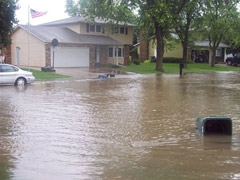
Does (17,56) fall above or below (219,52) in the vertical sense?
below

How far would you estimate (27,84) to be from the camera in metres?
23.3

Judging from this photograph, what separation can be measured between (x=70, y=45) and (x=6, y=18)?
12550mm

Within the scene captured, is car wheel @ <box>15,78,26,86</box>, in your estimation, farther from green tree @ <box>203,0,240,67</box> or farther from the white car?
green tree @ <box>203,0,240,67</box>

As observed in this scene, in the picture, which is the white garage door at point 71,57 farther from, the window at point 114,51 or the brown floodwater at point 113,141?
the brown floodwater at point 113,141

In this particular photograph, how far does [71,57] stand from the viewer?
39344mm

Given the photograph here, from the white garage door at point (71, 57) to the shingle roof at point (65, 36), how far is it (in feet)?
3.38

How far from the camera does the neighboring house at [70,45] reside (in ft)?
120

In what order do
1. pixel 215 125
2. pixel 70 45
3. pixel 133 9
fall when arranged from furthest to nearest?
1. pixel 70 45
2. pixel 133 9
3. pixel 215 125

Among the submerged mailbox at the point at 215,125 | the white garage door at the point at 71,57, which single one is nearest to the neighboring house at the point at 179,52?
the white garage door at the point at 71,57

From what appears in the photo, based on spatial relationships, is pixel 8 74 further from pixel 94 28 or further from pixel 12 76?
pixel 94 28

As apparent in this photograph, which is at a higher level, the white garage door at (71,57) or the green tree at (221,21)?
the green tree at (221,21)

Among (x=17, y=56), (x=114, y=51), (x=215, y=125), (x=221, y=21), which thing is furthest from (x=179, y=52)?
(x=215, y=125)

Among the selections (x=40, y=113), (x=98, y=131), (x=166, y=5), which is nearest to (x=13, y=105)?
(x=40, y=113)

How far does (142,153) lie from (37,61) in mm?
30623
